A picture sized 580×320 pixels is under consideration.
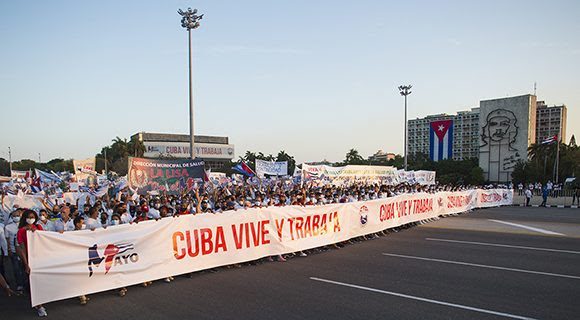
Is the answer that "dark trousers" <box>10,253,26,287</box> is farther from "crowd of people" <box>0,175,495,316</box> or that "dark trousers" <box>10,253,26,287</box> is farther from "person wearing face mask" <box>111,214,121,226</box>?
"person wearing face mask" <box>111,214,121,226</box>

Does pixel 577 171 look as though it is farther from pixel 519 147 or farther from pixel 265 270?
pixel 265 270

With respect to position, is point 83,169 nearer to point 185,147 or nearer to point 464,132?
point 185,147

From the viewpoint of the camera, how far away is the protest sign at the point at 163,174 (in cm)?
1353

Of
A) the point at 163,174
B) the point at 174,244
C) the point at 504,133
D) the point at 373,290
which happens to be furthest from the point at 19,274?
the point at 504,133

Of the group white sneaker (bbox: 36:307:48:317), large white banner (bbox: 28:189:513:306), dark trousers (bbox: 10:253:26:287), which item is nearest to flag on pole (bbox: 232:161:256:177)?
large white banner (bbox: 28:189:513:306)

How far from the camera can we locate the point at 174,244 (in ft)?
26.2

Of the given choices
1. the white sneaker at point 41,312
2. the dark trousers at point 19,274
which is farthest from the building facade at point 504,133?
the white sneaker at point 41,312

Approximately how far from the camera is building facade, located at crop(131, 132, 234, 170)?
103 m

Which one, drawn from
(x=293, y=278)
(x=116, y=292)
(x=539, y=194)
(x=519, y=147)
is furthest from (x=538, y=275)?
(x=519, y=147)

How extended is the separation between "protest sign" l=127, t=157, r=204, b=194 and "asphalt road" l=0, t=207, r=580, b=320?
6259mm

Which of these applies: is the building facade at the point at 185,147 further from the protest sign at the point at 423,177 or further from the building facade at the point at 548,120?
the building facade at the point at 548,120

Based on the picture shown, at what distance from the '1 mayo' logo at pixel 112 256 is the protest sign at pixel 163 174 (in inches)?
249

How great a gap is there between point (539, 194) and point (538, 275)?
37.4 metres

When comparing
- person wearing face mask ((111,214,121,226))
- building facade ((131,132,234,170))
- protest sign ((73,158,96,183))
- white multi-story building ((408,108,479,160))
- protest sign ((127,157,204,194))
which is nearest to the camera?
person wearing face mask ((111,214,121,226))
